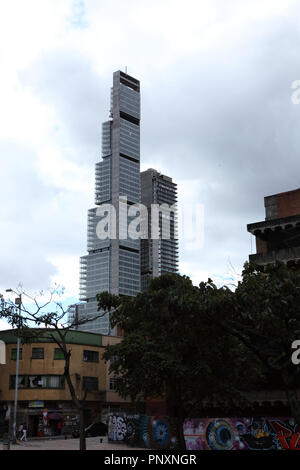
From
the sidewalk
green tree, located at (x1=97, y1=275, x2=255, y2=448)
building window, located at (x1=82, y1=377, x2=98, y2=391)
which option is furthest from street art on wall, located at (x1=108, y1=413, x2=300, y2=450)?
building window, located at (x1=82, y1=377, x2=98, y2=391)

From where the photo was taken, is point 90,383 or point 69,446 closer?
point 69,446

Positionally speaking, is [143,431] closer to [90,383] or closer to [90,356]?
[90,383]

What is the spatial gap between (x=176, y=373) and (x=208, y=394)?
3.23 meters

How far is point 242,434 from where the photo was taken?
3103 centimetres

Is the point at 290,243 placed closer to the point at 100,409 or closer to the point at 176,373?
the point at 176,373

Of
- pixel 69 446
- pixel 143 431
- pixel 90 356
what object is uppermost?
pixel 90 356

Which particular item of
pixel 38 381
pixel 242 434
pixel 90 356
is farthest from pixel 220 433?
pixel 90 356

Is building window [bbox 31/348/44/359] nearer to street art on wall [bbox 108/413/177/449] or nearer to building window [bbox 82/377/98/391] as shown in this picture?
building window [bbox 82/377/98/391]

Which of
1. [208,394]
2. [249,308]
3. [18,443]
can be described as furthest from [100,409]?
[249,308]

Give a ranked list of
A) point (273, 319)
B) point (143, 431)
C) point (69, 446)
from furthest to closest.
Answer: point (69, 446) → point (143, 431) → point (273, 319)

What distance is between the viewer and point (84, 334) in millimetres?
61281

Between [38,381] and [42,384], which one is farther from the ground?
[38,381]

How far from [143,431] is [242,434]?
982 centimetres

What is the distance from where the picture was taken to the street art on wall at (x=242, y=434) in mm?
29219
